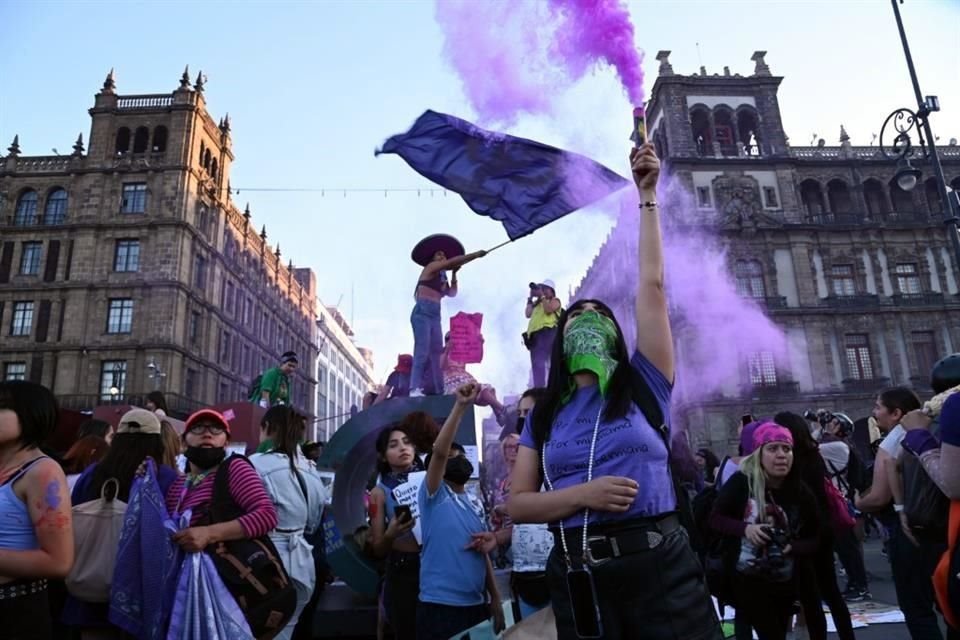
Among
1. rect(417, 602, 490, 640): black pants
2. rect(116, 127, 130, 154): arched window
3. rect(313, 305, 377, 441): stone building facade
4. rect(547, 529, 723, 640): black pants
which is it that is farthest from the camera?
rect(313, 305, 377, 441): stone building facade

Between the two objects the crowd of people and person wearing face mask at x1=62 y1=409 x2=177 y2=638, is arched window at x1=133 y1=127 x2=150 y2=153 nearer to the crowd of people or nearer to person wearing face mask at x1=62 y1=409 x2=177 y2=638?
the crowd of people

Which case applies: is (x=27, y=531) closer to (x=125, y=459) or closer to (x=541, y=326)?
(x=125, y=459)

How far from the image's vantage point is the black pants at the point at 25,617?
2391 millimetres

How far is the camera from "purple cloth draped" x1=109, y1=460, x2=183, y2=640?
9.30ft

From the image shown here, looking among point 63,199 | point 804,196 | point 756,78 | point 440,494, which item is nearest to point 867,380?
point 804,196

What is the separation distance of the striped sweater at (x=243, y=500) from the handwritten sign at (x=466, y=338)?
684 centimetres

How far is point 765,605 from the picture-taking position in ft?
11.9

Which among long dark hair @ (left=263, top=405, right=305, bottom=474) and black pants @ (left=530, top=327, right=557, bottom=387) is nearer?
long dark hair @ (left=263, top=405, right=305, bottom=474)

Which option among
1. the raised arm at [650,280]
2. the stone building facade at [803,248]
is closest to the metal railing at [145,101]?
the stone building facade at [803,248]

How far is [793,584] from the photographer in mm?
3576

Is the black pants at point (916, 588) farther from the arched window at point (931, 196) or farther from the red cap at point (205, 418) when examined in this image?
the arched window at point (931, 196)

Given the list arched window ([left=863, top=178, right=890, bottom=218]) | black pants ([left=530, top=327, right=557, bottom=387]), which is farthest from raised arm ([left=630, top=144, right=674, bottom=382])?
arched window ([left=863, top=178, right=890, bottom=218])

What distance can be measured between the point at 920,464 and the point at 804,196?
40.2 m

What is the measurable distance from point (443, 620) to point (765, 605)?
1863 millimetres
